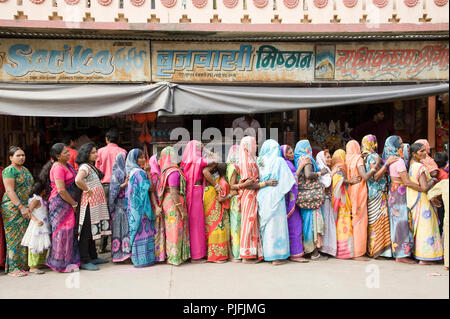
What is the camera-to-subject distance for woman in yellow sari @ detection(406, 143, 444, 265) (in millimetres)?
5422

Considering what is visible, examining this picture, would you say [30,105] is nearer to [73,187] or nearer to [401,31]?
[73,187]

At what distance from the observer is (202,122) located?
331 inches

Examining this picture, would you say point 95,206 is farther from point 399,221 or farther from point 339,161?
point 399,221

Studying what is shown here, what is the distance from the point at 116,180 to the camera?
5.68 m

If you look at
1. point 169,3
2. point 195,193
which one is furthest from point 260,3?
point 195,193

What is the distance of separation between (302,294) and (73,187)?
115 inches

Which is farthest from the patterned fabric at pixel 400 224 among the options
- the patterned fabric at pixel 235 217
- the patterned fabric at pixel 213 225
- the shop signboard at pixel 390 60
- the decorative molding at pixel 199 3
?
the decorative molding at pixel 199 3

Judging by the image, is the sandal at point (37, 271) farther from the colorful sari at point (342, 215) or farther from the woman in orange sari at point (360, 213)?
the woman in orange sari at point (360, 213)

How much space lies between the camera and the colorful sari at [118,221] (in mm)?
5633

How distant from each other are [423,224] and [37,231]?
180 inches

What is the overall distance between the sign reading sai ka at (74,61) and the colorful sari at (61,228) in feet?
7.06

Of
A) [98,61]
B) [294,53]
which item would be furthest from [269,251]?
[98,61]

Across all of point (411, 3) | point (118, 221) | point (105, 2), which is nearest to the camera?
point (118, 221)

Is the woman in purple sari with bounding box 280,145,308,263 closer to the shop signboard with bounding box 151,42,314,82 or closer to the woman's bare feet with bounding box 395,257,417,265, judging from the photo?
the woman's bare feet with bounding box 395,257,417,265
